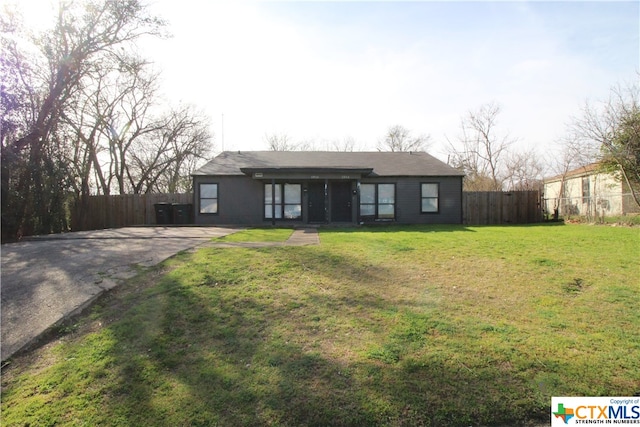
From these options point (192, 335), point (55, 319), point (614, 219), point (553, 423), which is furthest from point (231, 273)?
point (614, 219)

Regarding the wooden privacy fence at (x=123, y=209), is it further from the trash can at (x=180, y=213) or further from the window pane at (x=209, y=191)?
the window pane at (x=209, y=191)

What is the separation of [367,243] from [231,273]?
3879 mm

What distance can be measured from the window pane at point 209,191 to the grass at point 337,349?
1135 centimetres

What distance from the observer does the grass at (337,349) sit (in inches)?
109

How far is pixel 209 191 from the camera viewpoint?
17.0 metres

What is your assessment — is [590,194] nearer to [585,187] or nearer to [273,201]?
[585,187]

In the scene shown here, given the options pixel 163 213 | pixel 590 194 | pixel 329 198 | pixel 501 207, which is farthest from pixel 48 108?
pixel 590 194

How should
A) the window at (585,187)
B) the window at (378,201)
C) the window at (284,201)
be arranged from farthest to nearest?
the window at (585,187)
the window at (378,201)
the window at (284,201)

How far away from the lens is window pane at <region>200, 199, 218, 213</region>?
671 inches

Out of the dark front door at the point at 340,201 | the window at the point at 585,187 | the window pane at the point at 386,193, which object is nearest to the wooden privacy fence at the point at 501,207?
the window pane at the point at 386,193

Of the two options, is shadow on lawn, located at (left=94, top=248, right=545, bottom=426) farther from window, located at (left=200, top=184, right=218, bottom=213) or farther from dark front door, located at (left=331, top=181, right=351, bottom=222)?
window, located at (left=200, top=184, right=218, bottom=213)

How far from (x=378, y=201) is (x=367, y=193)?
0.68 m

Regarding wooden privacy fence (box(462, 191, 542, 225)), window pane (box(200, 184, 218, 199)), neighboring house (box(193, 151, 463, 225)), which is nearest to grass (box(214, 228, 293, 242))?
neighboring house (box(193, 151, 463, 225))

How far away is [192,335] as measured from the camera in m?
3.91
